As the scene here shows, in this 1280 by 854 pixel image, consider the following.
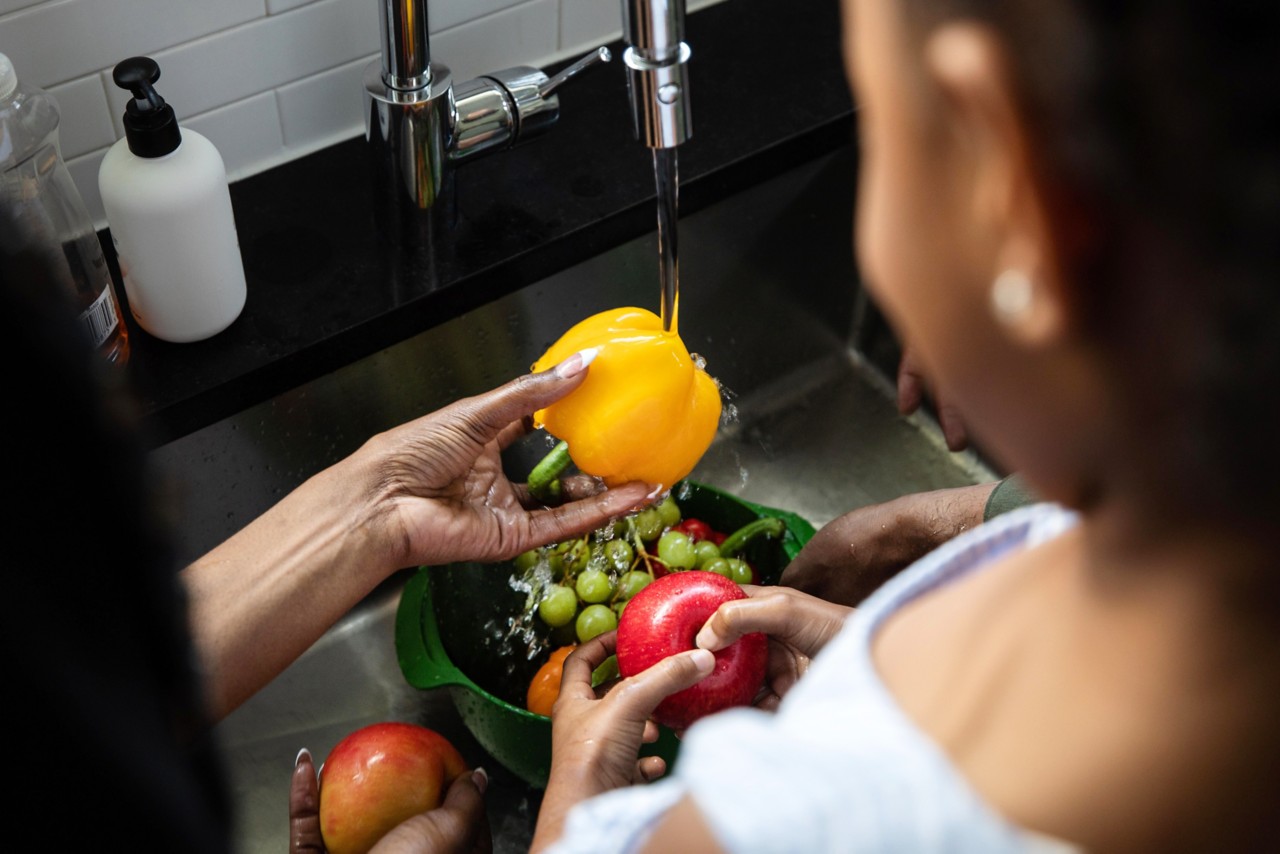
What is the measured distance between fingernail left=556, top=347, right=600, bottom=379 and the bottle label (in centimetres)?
38

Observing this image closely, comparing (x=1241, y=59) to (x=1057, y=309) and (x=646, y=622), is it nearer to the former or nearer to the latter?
(x=1057, y=309)

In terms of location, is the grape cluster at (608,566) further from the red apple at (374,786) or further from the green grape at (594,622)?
the red apple at (374,786)

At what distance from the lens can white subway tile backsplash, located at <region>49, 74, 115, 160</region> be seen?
3.54 feet

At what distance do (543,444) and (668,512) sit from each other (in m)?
0.19

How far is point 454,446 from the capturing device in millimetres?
1015

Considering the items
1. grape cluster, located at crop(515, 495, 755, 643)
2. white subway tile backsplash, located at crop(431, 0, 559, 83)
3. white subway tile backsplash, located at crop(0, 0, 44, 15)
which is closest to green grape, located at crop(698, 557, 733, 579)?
grape cluster, located at crop(515, 495, 755, 643)

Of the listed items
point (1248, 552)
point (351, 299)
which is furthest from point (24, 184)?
point (1248, 552)

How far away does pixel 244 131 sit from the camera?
47.8 inches

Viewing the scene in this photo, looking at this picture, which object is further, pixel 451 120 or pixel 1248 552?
pixel 451 120

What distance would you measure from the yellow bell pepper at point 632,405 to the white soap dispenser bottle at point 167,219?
0.94 feet

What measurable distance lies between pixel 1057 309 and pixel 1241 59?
Answer: 0.07m

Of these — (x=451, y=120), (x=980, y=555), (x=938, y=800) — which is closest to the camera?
(x=938, y=800)

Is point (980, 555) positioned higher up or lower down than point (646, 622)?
higher up

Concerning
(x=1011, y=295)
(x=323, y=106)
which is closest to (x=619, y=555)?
(x=323, y=106)
